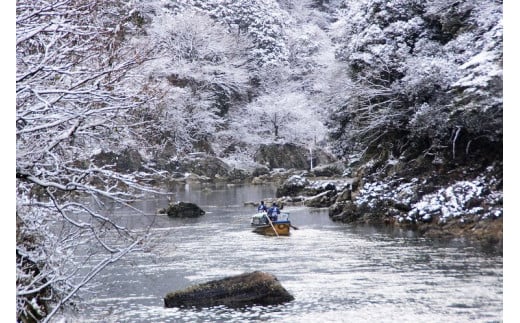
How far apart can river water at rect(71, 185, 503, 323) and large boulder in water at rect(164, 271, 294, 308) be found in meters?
0.19

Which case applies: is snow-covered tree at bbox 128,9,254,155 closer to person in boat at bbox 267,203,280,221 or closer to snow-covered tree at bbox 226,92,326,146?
snow-covered tree at bbox 226,92,326,146

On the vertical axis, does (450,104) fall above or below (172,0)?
below

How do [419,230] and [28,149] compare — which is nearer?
[28,149]

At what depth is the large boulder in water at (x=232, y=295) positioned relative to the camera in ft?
30.3

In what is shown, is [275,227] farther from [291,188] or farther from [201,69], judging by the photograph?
[201,69]

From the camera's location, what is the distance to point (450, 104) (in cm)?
1543

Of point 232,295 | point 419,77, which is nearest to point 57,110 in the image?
point 232,295

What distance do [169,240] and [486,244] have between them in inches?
290

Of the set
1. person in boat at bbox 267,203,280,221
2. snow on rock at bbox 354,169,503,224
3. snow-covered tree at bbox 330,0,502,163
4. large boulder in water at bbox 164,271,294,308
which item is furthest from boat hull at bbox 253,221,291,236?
large boulder in water at bbox 164,271,294,308

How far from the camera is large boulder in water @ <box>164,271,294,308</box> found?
9250 millimetres

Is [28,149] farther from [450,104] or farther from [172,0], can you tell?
[172,0]

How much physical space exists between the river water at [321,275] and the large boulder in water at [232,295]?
0.19 metres

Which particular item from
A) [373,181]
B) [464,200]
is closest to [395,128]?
[373,181]
